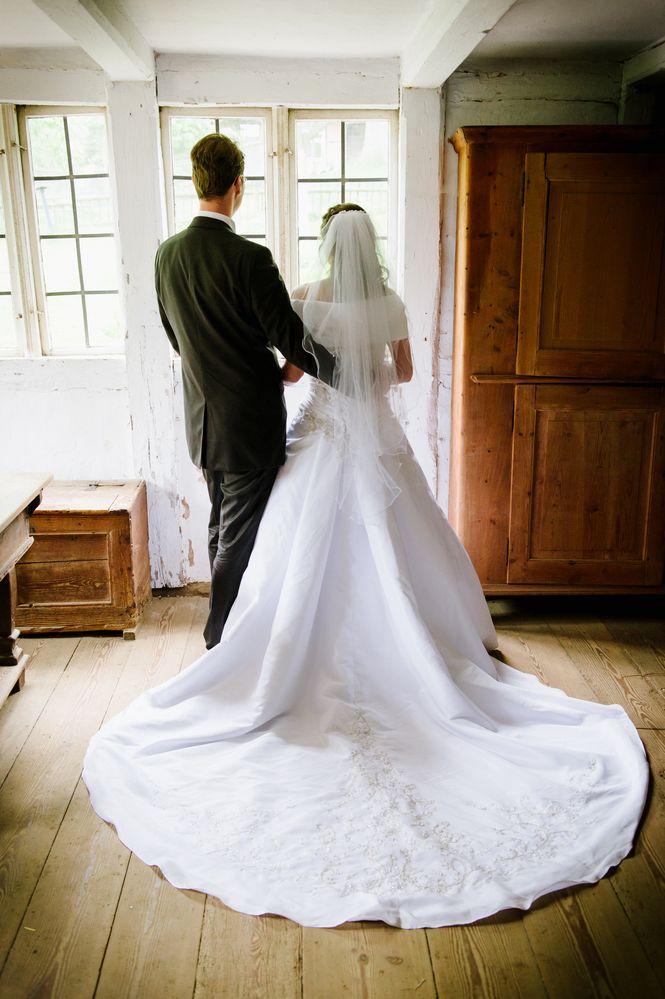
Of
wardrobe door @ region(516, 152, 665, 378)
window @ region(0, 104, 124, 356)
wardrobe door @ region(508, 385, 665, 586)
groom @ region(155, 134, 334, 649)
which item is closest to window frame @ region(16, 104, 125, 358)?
window @ region(0, 104, 124, 356)

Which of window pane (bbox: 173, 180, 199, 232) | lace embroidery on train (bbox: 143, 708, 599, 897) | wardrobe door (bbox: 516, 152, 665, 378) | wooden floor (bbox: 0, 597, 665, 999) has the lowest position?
wooden floor (bbox: 0, 597, 665, 999)

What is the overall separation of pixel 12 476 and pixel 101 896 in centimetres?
152

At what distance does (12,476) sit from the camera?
301cm

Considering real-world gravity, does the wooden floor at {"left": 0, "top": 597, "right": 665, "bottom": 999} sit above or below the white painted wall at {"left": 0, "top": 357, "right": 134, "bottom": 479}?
below

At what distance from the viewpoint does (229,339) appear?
281 centimetres

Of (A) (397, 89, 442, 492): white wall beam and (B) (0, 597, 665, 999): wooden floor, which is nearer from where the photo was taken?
(B) (0, 597, 665, 999): wooden floor

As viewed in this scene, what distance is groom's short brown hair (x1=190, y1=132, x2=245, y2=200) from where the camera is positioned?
109 inches

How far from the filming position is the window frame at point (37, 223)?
379cm

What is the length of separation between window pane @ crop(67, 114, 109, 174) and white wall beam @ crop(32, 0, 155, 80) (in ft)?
0.94

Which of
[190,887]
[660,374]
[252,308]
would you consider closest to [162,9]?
[252,308]

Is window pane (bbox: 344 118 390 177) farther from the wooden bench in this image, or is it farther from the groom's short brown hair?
the wooden bench

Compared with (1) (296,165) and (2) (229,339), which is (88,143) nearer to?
(1) (296,165)

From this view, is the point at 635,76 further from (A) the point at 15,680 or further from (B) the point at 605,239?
(A) the point at 15,680

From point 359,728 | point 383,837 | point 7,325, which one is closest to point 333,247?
point 359,728
